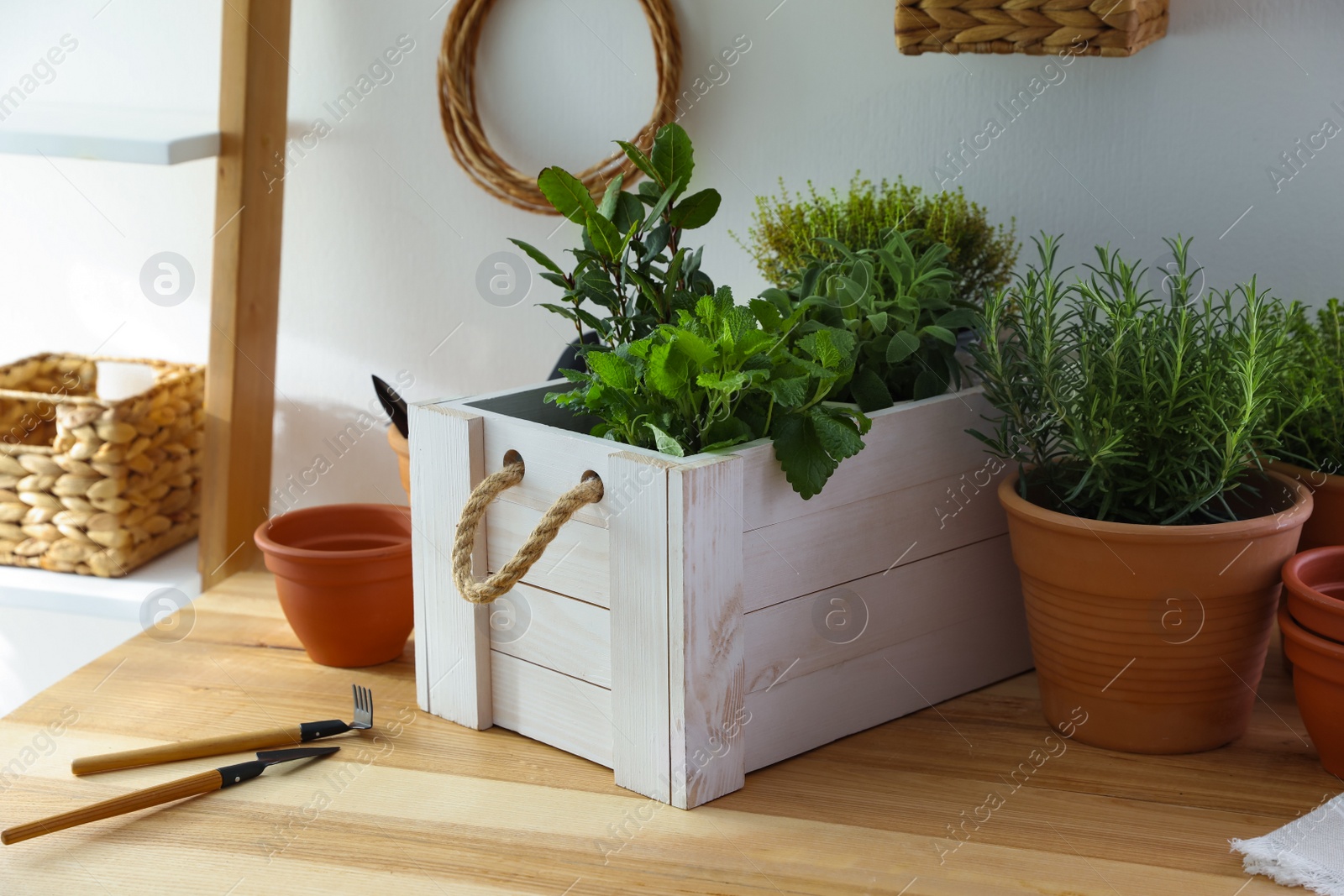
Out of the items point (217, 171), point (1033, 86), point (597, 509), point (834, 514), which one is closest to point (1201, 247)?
point (1033, 86)

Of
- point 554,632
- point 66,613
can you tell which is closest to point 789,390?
point 554,632

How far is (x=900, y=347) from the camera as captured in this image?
0.89 m

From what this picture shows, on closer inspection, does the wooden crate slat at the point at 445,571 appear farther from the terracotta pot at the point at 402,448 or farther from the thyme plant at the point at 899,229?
the thyme plant at the point at 899,229

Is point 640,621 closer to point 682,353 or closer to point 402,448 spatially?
point 682,353

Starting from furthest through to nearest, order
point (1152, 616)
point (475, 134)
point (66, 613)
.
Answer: point (66, 613), point (475, 134), point (1152, 616)

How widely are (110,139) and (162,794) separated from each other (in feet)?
2.47

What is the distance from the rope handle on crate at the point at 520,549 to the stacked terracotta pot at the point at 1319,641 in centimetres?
47

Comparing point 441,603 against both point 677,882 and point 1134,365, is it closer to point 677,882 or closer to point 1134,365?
point 677,882

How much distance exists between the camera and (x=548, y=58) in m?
1.30

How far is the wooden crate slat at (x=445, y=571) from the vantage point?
0.89 m

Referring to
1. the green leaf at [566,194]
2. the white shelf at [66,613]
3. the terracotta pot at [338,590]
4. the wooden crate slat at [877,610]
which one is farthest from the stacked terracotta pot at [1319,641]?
the white shelf at [66,613]

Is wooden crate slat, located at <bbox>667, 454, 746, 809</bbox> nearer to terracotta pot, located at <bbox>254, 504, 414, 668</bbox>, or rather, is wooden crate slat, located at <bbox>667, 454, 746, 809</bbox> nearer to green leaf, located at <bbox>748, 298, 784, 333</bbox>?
green leaf, located at <bbox>748, 298, 784, 333</bbox>

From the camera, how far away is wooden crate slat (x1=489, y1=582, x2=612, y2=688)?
84 cm

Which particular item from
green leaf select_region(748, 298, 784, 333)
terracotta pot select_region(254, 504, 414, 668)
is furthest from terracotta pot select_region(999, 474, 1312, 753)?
terracotta pot select_region(254, 504, 414, 668)
